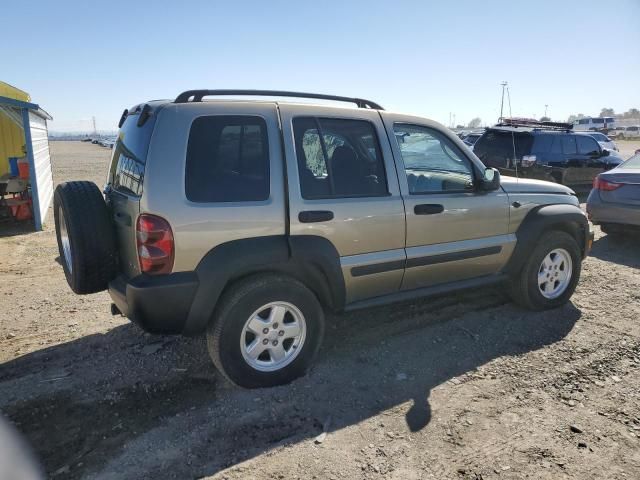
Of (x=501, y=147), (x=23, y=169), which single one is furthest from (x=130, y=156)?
(x=501, y=147)

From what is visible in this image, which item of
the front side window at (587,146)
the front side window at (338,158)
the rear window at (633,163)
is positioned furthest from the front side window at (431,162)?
the front side window at (587,146)

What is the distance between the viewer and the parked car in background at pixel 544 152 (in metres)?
9.77

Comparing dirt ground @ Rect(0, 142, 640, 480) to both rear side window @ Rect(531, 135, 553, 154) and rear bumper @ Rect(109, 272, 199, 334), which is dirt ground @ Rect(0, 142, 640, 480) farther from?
rear side window @ Rect(531, 135, 553, 154)

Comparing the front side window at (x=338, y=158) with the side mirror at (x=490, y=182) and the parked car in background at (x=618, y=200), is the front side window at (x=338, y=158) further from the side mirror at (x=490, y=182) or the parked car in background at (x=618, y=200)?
the parked car in background at (x=618, y=200)

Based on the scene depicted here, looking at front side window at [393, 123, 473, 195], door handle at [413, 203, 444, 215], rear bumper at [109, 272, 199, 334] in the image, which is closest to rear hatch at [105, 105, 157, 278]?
rear bumper at [109, 272, 199, 334]

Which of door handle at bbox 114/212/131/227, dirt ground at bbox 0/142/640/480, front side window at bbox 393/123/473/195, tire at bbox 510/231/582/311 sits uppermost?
front side window at bbox 393/123/473/195

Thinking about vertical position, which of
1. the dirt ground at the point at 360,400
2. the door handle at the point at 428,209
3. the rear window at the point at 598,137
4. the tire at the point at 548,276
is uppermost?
the rear window at the point at 598,137

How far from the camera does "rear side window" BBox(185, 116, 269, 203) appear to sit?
295cm

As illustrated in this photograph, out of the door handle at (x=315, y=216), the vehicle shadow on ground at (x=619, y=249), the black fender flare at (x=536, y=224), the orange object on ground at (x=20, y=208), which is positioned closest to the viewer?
the door handle at (x=315, y=216)

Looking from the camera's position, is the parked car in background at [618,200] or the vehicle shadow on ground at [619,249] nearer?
the vehicle shadow on ground at [619,249]

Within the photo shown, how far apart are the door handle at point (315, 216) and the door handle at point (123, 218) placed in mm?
1103

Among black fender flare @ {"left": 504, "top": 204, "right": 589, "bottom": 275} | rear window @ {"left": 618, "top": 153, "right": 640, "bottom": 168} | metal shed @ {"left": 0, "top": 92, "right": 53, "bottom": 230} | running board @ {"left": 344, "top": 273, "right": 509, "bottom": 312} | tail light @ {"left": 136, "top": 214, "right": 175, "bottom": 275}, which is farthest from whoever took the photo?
metal shed @ {"left": 0, "top": 92, "right": 53, "bottom": 230}

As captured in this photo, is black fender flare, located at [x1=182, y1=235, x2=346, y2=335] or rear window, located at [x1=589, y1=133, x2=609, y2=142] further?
rear window, located at [x1=589, y1=133, x2=609, y2=142]

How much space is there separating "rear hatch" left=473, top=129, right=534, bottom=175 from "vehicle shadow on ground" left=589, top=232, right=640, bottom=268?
8.45 feet
